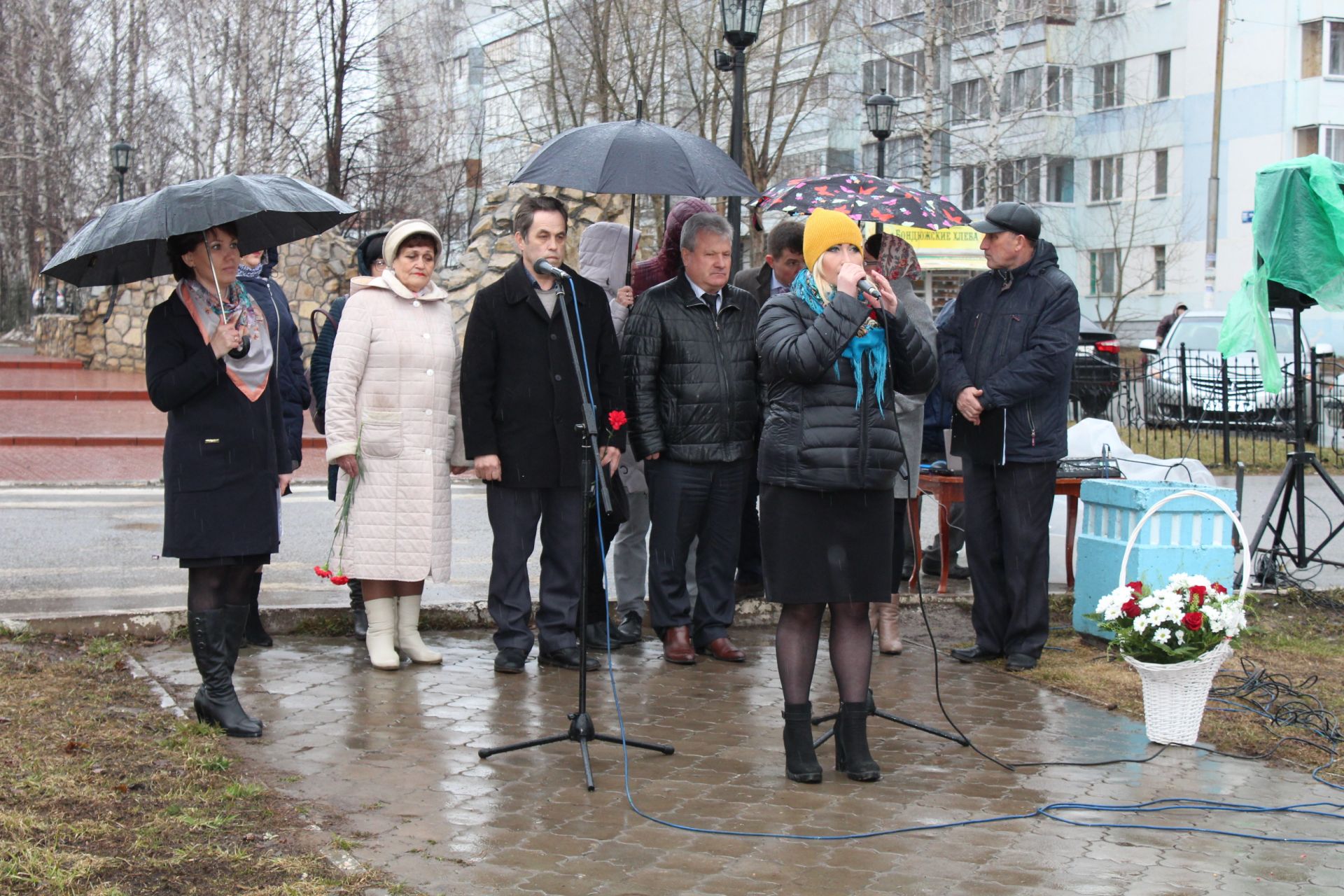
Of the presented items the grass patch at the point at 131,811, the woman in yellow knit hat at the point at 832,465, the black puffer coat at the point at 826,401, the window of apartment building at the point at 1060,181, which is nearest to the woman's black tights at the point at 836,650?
the woman in yellow knit hat at the point at 832,465

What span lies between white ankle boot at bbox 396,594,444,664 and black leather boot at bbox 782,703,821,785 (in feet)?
7.42

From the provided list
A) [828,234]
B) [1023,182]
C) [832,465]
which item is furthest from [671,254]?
[1023,182]

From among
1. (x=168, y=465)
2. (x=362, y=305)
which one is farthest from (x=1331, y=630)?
(x=168, y=465)

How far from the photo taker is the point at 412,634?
678cm

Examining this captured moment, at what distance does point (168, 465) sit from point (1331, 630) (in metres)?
6.24

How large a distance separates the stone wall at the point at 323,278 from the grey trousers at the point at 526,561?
4843 mm

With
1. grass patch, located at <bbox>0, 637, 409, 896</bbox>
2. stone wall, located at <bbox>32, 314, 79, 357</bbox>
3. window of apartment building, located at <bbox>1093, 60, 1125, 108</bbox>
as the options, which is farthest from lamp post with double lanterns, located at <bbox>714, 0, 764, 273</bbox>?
window of apartment building, located at <bbox>1093, 60, 1125, 108</bbox>

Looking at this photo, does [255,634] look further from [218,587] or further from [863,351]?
[863,351]

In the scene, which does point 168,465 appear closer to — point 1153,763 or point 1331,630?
point 1153,763

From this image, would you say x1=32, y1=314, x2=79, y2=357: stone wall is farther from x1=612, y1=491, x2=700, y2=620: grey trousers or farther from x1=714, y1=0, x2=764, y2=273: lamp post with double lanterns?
x1=612, y1=491, x2=700, y2=620: grey trousers

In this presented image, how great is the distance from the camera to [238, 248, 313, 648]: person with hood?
6840 mm

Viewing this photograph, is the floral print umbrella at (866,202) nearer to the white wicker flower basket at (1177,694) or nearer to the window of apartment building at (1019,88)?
the white wicker flower basket at (1177,694)

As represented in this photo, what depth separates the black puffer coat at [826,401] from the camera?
494cm

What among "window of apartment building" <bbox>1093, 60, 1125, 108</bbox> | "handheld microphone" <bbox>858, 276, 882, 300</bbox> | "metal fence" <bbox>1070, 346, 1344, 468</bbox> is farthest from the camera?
"window of apartment building" <bbox>1093, 60, 1125, 108</bbox>
